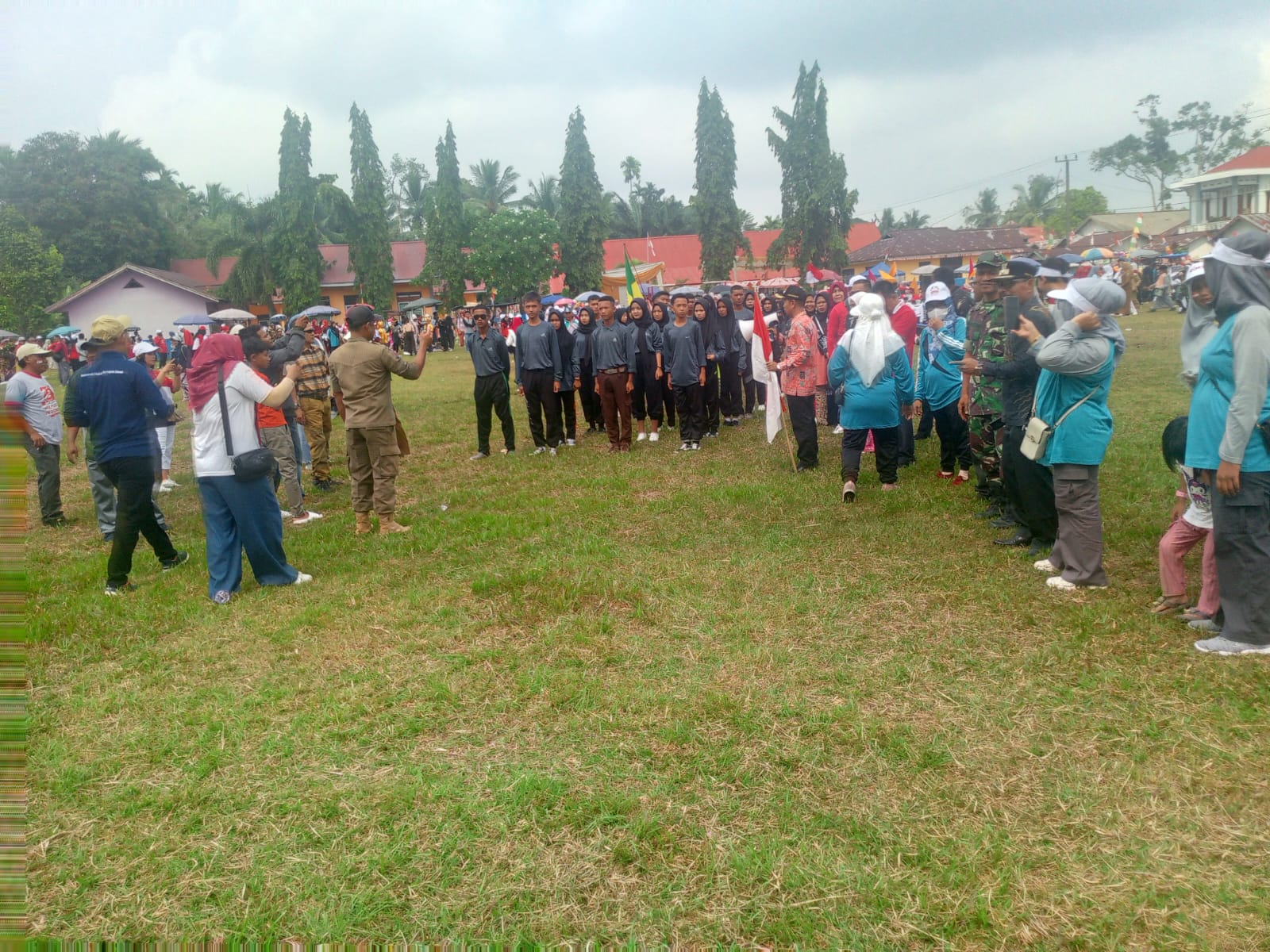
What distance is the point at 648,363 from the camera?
37.2 feet

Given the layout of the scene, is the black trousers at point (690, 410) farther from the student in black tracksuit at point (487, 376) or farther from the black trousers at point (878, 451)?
the black trousers at point (878, 451)

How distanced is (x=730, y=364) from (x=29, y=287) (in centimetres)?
2532

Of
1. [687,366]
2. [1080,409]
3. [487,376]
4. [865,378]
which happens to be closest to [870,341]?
[865,378]

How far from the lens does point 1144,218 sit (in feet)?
162

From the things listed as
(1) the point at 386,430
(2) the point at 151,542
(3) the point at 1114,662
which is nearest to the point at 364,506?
(1) the point at 386,430

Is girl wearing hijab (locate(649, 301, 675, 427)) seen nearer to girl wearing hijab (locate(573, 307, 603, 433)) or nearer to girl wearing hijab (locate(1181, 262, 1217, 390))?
girl wearing hijab (locate(573, 307, 603, 433))

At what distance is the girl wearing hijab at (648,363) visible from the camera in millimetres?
11195

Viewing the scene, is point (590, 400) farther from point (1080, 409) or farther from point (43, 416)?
point (1080, 409)

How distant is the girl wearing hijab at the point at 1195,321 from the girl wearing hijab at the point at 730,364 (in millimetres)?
6979

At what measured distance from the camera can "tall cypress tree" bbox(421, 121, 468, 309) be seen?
146 feet

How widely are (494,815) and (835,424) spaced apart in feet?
29.5

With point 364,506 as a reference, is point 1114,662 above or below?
below

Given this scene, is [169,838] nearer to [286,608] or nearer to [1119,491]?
[286,608]

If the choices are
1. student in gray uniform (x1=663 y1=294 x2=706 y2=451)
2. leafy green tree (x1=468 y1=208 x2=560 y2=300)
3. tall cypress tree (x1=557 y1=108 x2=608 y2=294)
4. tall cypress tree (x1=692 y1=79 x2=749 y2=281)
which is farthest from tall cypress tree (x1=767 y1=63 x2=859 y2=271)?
student in gray uniform (x1=663 y1=294 x2=706 y2=451)
